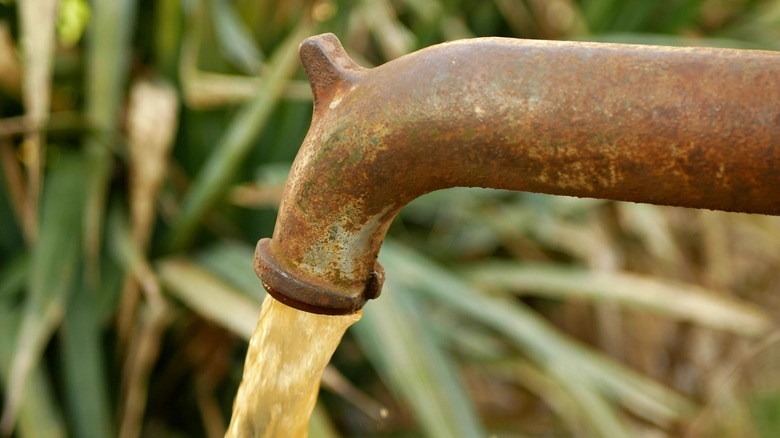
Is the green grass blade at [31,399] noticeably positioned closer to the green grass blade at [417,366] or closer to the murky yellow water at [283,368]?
the green grass blade at [417,366]

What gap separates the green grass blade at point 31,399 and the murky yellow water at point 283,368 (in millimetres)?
460

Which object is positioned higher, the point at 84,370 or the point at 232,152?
the point at 232,152

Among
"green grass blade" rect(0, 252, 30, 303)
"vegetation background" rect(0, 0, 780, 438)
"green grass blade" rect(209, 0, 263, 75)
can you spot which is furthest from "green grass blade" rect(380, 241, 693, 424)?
"green grass blade" rect(0, 252, 30, 303)

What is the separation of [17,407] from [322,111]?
641 millimetres

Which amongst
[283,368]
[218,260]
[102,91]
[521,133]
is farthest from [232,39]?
[521,133]

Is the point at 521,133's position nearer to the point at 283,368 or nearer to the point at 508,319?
the point at 283,368

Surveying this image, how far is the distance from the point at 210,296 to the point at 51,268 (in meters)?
0.17

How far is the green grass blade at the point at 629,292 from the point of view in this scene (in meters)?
1.21

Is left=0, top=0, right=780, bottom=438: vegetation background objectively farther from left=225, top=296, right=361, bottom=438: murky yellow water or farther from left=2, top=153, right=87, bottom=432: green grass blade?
left=225, top=296, right=361, bottom=438: murky yellow water

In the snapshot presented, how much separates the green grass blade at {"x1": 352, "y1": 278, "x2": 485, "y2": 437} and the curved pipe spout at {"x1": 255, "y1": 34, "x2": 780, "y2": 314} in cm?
49

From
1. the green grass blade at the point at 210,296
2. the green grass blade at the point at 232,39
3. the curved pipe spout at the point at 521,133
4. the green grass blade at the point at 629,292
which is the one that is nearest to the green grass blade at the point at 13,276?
the green grass blade at the point at 210,296

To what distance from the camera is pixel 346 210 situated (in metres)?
0.41

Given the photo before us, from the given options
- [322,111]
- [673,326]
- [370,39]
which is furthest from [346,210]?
[673,326]

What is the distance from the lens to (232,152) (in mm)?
1006
